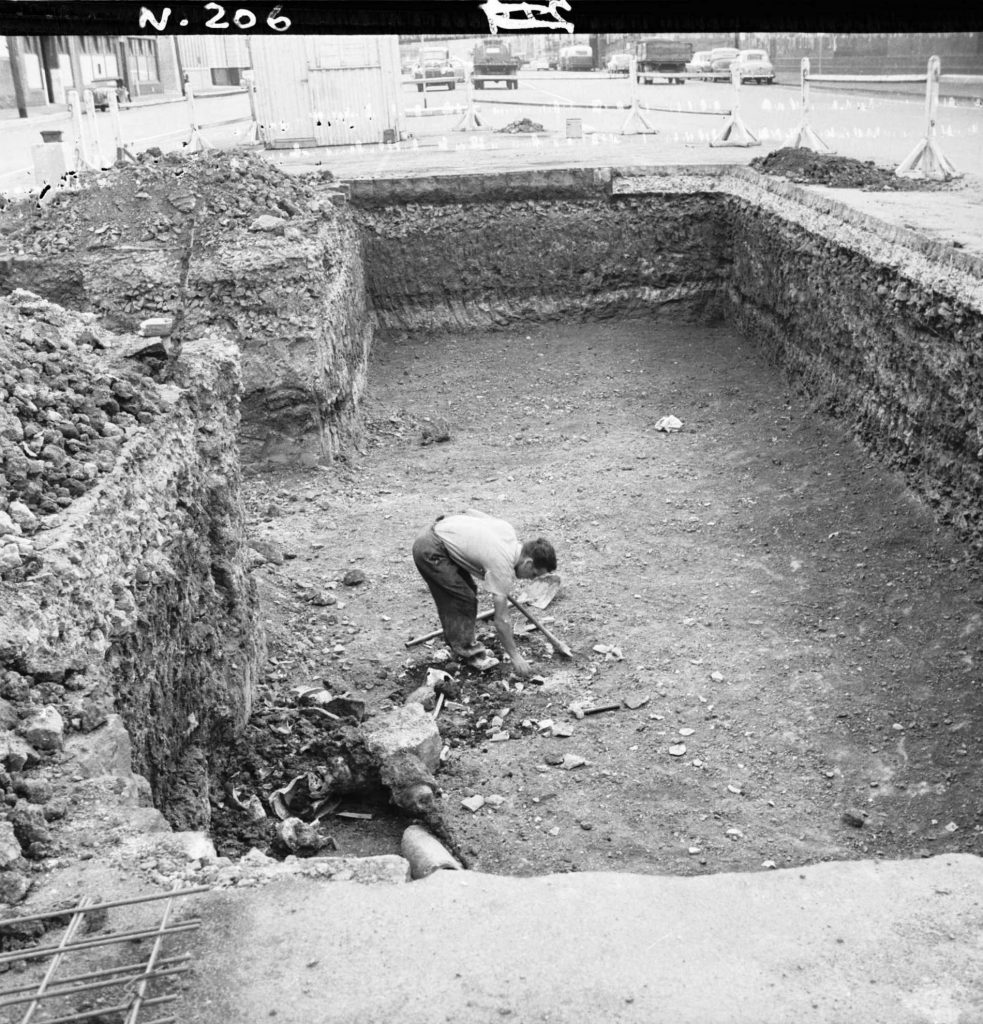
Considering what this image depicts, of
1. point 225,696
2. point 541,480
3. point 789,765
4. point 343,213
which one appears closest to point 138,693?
point 225,696

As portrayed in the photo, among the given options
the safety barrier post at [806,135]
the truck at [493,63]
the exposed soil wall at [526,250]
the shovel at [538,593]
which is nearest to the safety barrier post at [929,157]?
the exposed soil wall at [526,250]

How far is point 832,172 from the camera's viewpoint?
38.8 feet

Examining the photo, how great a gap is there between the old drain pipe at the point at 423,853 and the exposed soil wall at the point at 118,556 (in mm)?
893

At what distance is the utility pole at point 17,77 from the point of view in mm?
28500

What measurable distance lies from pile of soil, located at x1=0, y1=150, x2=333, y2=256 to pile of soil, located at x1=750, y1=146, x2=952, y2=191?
5323mm


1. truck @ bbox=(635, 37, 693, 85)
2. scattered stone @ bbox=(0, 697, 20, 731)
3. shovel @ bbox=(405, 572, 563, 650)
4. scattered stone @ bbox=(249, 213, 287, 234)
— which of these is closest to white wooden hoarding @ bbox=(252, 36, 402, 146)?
scattered stone @ bbox=(249, 213, 287, 234)

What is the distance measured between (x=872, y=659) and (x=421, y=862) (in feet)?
10.3

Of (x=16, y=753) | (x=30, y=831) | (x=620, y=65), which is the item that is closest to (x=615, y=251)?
(x=16, y=753)

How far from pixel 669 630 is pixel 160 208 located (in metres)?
6.86

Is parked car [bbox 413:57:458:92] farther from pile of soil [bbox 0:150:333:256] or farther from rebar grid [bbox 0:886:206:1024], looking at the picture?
rebar grid [bbox 0:886:206:1024]

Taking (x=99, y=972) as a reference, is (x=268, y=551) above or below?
below

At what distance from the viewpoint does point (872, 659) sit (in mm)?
6344

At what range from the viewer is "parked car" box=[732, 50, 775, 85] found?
2991 cm

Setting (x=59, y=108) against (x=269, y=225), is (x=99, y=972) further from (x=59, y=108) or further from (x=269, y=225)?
(x=59, y=108)
